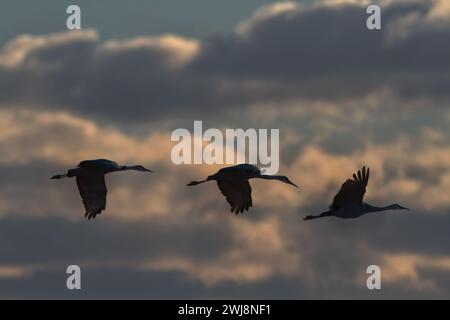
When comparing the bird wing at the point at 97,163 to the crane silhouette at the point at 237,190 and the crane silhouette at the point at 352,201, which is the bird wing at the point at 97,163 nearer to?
the crane silhouette at the point at 237,190

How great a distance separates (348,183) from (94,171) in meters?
11.9

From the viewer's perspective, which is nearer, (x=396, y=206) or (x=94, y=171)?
(x=94, y=171)

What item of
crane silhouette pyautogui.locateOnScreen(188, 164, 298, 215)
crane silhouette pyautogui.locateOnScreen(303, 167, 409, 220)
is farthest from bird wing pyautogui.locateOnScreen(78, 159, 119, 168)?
crane silhouette pyautogui.locateOnScreen(303, 167, 409, 220)

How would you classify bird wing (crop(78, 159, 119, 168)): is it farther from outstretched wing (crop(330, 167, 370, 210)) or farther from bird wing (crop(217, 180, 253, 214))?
outstretched wing (crop(330, 167, 370, 210))

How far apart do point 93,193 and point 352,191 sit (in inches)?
502

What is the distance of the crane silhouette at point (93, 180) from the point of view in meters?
45.2

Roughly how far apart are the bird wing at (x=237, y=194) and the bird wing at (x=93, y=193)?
5992 mm

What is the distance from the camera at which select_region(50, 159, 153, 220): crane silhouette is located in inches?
1778

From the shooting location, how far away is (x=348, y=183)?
4425cm

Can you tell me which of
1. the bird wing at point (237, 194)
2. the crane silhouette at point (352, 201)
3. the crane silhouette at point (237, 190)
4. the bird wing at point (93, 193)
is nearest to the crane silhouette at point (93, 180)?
the bird wing at point (93, 193)
